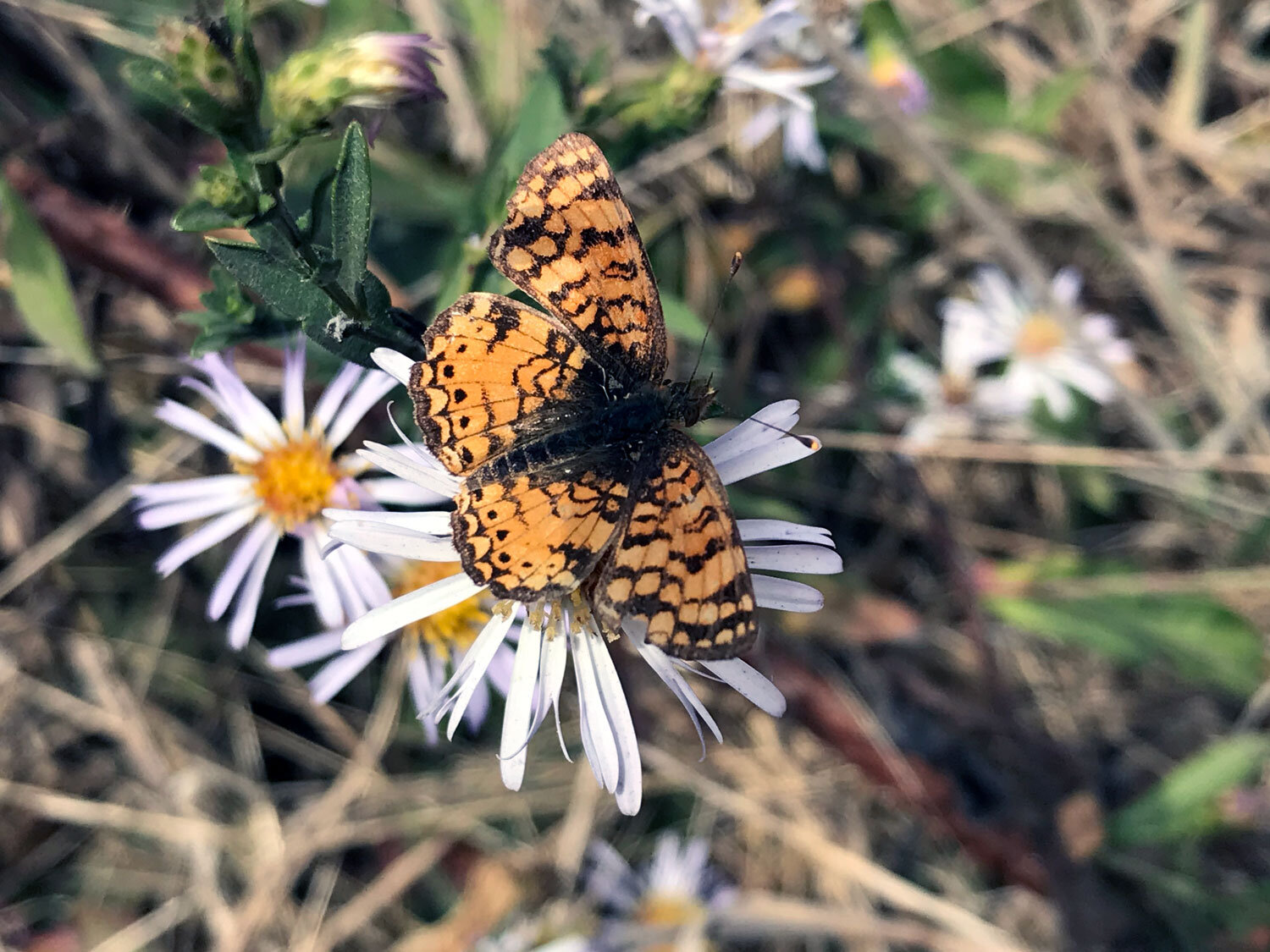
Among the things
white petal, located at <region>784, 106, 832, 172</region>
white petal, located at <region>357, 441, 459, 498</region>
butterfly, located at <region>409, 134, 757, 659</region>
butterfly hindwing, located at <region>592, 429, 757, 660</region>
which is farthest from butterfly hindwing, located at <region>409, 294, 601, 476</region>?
white petal, located at <region>784, 106, 832, 172</region>

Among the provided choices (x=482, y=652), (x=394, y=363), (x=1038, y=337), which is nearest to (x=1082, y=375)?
(x=1038, y=337)

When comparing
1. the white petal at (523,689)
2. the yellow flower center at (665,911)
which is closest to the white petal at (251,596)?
the white petal at (523,689)

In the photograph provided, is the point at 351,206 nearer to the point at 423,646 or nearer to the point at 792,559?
the point at 792,559

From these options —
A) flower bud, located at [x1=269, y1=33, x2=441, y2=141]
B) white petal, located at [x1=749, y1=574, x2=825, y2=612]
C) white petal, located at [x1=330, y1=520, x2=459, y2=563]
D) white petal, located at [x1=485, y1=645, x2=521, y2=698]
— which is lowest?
white petal, located at [x1=485, y1=645, x2=521, y2=698]

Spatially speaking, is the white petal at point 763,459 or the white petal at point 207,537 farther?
the white petal at point 207,537

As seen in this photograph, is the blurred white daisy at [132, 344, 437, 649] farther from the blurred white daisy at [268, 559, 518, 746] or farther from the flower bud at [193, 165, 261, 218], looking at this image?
the flower bud at [193, 165, 261, 218]

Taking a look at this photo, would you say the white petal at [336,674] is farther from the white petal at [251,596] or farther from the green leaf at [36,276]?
the green leaf at [36,276]
